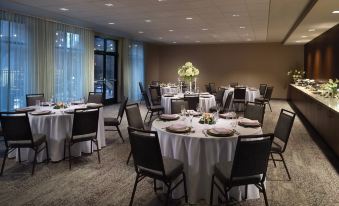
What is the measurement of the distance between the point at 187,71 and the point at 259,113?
307cm

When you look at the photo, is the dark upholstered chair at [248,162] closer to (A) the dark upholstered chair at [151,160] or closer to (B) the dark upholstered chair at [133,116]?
(A) the dark upholstered chair at [151,160]

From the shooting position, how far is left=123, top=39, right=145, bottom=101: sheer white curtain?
12875mm

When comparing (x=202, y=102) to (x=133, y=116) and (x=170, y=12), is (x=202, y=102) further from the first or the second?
(x=133, y=116)

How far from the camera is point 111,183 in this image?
3867 mm

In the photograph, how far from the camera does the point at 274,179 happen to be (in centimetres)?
406

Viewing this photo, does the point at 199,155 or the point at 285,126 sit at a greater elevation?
the point at 285,126

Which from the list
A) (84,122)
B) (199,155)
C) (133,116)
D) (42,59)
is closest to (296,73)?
(42,59)

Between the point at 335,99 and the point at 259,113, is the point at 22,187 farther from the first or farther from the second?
the point at 335,99

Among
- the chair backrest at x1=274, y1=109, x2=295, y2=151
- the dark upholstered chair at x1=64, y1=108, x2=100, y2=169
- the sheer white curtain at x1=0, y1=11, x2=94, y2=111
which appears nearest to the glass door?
the sheer white curtain at x1=0, y1=11, x2=94, y2=111

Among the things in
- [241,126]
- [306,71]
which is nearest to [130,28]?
[241,126]

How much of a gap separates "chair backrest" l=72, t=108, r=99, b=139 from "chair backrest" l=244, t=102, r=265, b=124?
102 inches

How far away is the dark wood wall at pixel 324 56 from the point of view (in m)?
8.75

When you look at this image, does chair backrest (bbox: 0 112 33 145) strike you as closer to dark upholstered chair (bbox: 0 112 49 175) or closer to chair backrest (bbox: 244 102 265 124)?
dark upholstered chair (bbox: 0 112 49 175)

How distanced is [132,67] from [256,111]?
9.43 meters
